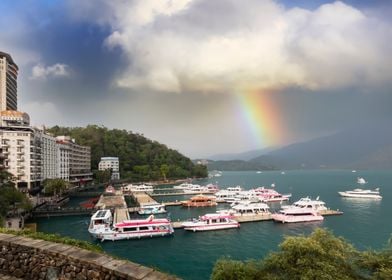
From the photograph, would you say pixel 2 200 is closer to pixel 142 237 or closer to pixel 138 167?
pixel 142 237

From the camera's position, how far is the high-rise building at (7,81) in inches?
4087

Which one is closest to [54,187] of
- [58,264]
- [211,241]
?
[211,241]

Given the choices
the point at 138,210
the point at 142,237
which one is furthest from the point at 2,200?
the point at 138,210

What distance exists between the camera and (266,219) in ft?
176

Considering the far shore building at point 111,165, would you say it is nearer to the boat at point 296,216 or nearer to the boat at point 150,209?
the boat at point 150,209

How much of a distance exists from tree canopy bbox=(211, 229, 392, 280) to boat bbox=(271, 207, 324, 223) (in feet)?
123

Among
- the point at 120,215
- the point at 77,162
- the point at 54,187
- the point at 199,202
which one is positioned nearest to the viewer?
the point at 120,215

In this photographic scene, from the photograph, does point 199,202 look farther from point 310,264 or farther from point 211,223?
point 310,264

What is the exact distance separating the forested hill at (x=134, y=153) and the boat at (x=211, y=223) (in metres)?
105

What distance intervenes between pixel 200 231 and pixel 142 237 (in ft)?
28.5

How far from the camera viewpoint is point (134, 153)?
169 meters

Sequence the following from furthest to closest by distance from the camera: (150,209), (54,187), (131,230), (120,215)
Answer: (54,187)
(150,209)
(120,215)
(131,230)

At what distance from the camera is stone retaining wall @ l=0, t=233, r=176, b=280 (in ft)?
24.1

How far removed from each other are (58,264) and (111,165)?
146 m
